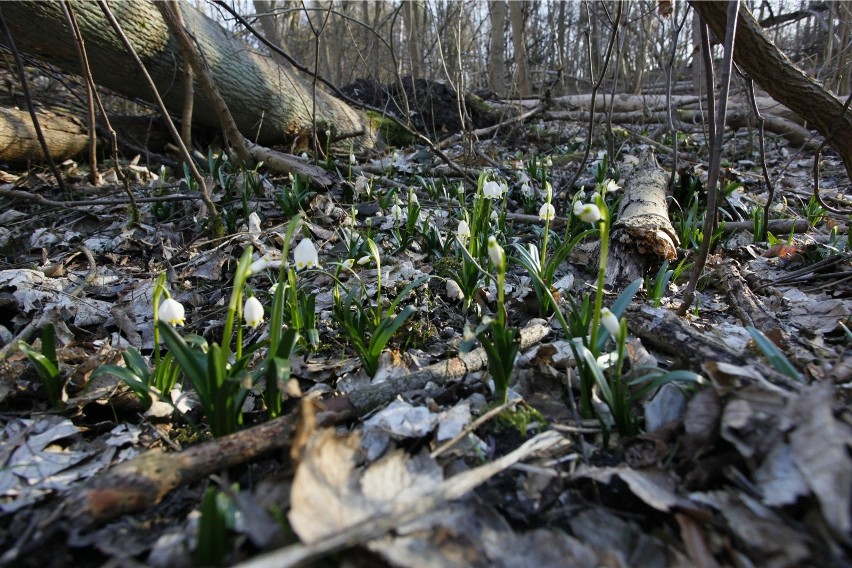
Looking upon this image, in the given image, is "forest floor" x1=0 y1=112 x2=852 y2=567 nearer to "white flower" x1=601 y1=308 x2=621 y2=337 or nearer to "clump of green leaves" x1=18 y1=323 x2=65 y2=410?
"clump of green leaves" x1=18 y1=323 x2=65 y2=410

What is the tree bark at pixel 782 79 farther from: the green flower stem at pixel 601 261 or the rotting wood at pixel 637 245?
the green flower stem at pixel 601 261

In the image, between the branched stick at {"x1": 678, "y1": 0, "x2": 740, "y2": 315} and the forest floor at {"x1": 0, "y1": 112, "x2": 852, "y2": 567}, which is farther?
the branched stick at {"x1": 678, "y1": 0, "x2": 740, "y2": 315}

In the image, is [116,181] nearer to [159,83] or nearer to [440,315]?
[159,83]

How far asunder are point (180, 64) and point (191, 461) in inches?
197

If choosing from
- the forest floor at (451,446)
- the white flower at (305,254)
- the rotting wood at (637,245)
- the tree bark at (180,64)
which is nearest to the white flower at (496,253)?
the forest floor at (451,446)

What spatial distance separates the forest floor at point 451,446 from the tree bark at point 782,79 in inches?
27.7

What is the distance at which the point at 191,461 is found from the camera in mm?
1297

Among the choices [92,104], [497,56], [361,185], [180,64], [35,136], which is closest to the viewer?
[92,104]

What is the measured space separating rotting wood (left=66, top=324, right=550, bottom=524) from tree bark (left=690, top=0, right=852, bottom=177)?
2.25 meters

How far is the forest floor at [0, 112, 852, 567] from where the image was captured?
0.99 metres

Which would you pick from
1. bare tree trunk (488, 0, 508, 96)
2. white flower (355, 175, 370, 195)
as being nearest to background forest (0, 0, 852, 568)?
white flower (355, 175, 370, 195)

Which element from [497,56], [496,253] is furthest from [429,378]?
[497,56]

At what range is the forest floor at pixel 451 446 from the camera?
0.99m

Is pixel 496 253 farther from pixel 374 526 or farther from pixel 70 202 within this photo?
pixel 70 202
